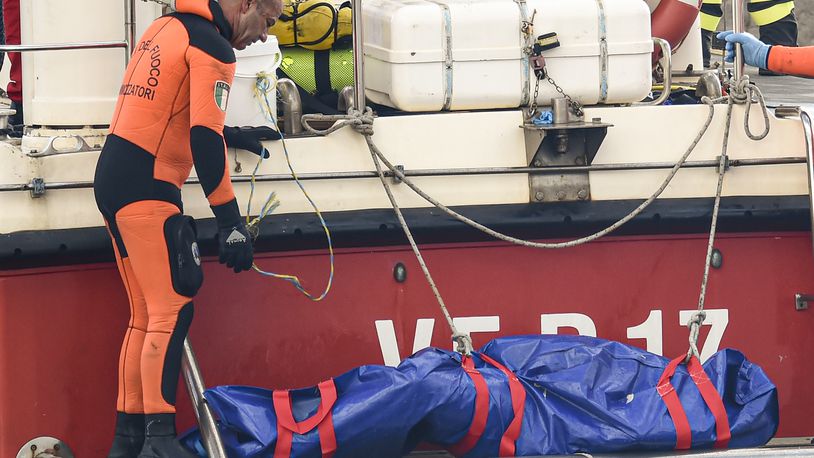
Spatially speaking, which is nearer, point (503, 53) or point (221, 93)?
point (221, 93)

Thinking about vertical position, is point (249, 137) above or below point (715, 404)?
above

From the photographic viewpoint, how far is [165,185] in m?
3.62

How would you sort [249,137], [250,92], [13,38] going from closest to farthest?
[249,137] → [250,92] → [13,38]

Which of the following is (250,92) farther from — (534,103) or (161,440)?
(161,440)

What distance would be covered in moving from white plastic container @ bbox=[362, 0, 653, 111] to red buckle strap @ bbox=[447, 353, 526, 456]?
2.87ft

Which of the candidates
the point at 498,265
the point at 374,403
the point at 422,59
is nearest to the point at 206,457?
the point at 374,403

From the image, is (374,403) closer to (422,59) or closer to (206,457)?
(206,457)

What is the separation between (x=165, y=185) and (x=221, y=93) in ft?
1.04

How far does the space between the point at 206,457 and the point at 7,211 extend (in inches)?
36.3

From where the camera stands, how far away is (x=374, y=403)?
3553mm

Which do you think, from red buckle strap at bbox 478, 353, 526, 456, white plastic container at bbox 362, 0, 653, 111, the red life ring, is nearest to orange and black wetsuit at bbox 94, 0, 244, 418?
white plastic container at bbox 362, 0, 653, 111

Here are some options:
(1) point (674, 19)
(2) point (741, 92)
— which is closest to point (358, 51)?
(2) point (741, 92)

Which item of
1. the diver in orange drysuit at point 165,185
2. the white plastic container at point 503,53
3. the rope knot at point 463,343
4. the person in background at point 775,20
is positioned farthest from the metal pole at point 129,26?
the person in background at point 775,20

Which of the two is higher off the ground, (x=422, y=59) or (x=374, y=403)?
(x=422, y=59)
